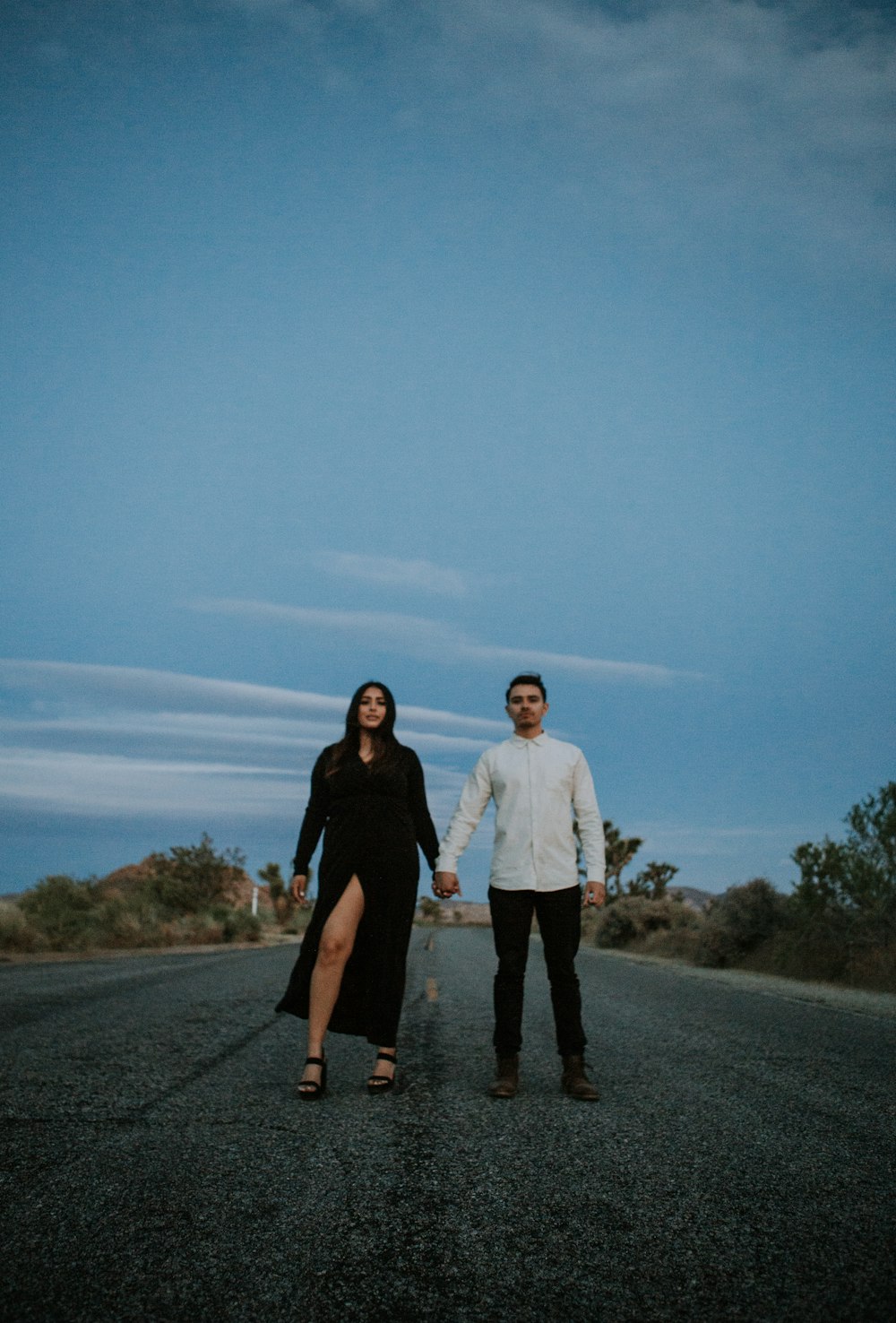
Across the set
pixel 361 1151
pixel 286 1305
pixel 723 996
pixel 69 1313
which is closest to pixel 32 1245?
pixel 69 1313

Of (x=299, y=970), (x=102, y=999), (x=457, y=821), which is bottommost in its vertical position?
(x=102, y=999)

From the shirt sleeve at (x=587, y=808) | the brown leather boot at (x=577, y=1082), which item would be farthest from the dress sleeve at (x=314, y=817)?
the brown leather boot at (x=577, y=1082)

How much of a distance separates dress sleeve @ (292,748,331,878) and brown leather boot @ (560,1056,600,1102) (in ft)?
5.78

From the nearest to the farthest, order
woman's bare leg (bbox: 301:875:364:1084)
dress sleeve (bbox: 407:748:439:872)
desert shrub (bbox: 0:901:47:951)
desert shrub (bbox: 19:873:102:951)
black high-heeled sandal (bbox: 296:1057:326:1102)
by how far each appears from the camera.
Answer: black high-heeled sandal (bbox: 296:1057:326:1102) → woman's bare leg (bbox: 301:875:364:1084) → dress sleeve (bbox: 407:748:439:872) → desert shrub (bbox: 0:901:47:951) → desert shrub (bbox: 19:873:102:951)

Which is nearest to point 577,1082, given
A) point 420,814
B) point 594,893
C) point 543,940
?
point 543,940

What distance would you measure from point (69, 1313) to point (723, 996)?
29.1ft

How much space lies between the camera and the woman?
495cm

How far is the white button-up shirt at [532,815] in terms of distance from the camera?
196 inches

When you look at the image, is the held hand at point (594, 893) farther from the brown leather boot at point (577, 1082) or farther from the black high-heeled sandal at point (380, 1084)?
the black high-heeled sandal at point (380, 1084)

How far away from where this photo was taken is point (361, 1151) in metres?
3.40

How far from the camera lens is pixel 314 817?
5.31 meters

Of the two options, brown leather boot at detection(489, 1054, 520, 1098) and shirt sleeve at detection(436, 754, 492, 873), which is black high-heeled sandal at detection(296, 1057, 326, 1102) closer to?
brown leather boot at detection(489, 1054, 520, 1098)

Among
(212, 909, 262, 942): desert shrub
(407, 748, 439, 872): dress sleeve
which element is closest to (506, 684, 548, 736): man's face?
(407, 748, 439, 872): dress sleeve

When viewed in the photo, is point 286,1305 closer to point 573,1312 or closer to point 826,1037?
point 573,1312
